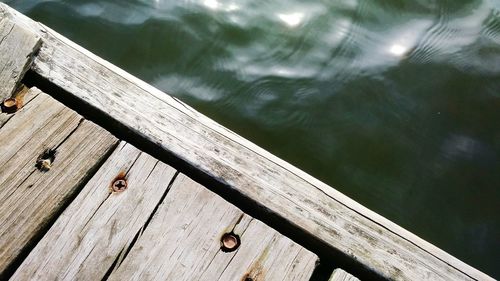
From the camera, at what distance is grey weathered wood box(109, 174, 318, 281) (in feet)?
5.53

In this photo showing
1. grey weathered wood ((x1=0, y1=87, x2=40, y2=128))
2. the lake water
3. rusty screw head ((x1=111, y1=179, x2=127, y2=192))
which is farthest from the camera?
the lake water

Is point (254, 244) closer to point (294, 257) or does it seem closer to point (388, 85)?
point (294, 257)

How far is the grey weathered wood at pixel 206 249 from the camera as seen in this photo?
1686 mm

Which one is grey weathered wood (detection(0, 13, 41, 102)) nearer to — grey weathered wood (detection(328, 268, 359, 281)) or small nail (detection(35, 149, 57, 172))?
small nail (detection(35, 149, 57, 172))

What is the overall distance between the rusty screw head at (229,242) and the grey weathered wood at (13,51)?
125 centimetres

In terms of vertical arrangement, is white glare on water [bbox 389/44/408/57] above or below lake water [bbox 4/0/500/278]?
above

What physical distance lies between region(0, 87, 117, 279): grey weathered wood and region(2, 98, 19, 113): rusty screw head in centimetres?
4

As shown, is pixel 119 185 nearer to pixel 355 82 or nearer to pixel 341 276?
pixel 341 276

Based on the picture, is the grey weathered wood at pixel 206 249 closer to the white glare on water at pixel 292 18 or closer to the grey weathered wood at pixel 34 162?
the grey weathered wood at pixel 34 162

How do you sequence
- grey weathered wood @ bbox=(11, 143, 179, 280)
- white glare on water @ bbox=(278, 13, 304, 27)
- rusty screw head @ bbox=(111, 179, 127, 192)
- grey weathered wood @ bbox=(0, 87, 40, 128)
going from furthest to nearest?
white glare on water @ bbox=(278, 13, 304, 27) → grey weathered wood @ bbox=(0, 87, 40, 128) → rusty screw head @ bbox=(111, 179, 127, 192) → grey weathered wood @ bbox=(11, 143, 179, 280)

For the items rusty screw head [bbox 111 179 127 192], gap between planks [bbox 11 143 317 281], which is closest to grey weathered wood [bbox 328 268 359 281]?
gap between planks [bbox 11 143 317 281]

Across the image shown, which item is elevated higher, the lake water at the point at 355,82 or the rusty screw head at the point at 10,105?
the lake water at the point at 355,82

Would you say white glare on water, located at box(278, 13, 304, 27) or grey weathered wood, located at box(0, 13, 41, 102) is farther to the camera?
white glare on water, located at box(278, 13, 304, 27)

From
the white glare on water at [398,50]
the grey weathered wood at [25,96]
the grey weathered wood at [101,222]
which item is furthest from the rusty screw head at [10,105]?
the white glare on water at [398,50]
